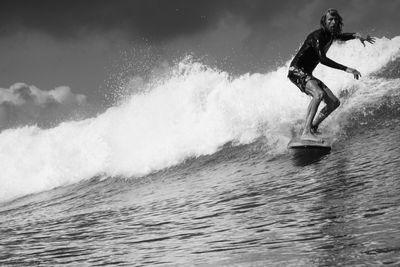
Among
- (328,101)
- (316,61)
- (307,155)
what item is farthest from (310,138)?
(316,61)

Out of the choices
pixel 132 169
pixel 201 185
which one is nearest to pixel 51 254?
pixel 201 185

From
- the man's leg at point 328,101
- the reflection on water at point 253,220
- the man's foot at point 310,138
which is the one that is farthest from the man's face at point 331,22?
the reflection on water at point 253,220

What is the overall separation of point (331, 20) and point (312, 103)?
1.25 metres

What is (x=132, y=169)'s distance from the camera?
11539 millimetres

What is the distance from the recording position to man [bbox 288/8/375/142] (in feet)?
22.5

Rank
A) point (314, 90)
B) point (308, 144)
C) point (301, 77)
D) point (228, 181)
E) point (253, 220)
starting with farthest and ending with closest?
point (301, 77) < point (314, 90) < point (308, 144) < point (228, 181) < point (253, 220)

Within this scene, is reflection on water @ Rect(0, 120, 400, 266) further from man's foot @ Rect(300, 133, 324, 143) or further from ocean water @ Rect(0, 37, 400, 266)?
man's foot @ Rect(300, 133, 324, 143)

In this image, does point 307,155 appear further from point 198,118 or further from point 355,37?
point 198,118

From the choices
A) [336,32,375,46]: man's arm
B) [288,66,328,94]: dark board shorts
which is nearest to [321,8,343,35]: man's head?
[336,32,375,46]: man's arm

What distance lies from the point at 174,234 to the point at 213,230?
397 millimetres

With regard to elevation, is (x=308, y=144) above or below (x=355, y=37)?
below

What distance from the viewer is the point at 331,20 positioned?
22.2ft

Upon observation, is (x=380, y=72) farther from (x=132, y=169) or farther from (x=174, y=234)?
(x=174, y=234)

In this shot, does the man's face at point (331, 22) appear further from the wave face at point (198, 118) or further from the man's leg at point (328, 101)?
the wave face at point (198, 118)
